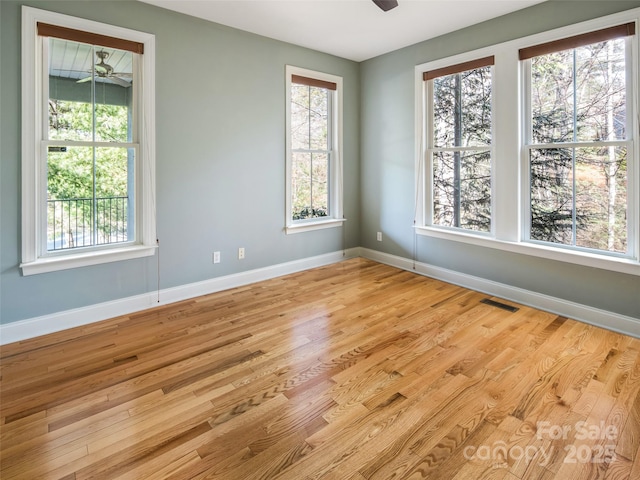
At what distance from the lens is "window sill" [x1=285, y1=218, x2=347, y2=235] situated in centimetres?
441

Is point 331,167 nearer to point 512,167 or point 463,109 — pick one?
point 463,109

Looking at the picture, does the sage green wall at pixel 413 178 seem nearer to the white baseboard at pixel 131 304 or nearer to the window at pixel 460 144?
the window at pixel 460 144

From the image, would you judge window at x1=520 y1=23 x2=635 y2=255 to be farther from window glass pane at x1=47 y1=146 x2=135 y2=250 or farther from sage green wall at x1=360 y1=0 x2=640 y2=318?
window glass pane at x1=47 y1=146 x2=135 y2=250

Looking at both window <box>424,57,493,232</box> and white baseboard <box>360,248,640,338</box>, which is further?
window <box>424,57,493,232</box>

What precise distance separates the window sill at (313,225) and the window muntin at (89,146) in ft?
5.76

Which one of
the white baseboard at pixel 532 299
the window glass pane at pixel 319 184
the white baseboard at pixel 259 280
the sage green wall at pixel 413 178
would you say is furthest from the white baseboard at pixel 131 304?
the white baseboard at pixel 532 299

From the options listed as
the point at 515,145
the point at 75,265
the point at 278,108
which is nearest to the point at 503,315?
the point at 515,145

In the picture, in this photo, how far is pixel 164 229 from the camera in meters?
3.41

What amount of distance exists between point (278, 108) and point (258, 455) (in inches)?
138

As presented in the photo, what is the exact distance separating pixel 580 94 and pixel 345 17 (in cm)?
218

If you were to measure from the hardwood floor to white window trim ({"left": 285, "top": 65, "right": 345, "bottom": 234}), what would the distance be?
1462mm

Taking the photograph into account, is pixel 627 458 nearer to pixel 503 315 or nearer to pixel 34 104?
pixel 503 315

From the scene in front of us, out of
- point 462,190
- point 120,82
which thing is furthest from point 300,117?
point 462,190

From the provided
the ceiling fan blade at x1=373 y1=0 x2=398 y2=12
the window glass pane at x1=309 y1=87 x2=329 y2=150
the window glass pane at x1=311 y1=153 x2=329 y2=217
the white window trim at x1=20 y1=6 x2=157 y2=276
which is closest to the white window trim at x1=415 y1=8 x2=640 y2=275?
the ceiling fan blade at x1=373 y1=0 x2=398 y2=12
